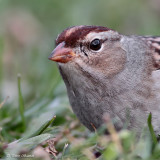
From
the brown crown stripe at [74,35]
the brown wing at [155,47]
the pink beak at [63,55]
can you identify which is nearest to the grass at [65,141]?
the pink beak at [63,55]

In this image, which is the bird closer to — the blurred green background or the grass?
the grass

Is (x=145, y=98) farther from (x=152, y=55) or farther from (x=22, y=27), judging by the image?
(x=22, y=27)

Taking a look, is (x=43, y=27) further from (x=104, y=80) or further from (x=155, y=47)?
(x=104, y=80)

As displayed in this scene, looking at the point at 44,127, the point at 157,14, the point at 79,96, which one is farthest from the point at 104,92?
the point at 157,14

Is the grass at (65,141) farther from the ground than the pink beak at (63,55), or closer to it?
closer to it

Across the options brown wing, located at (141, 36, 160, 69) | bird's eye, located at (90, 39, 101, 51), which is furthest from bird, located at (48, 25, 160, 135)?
brown wing, located at (141, 36, 160, 69)

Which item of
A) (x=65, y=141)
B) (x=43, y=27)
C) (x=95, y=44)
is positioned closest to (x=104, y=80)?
(x=95, y=44)

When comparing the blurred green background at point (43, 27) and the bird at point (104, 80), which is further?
the blurred green background at point (43, 27)

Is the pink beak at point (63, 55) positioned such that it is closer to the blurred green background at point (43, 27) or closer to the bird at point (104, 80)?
the bird at point (104, 80)
